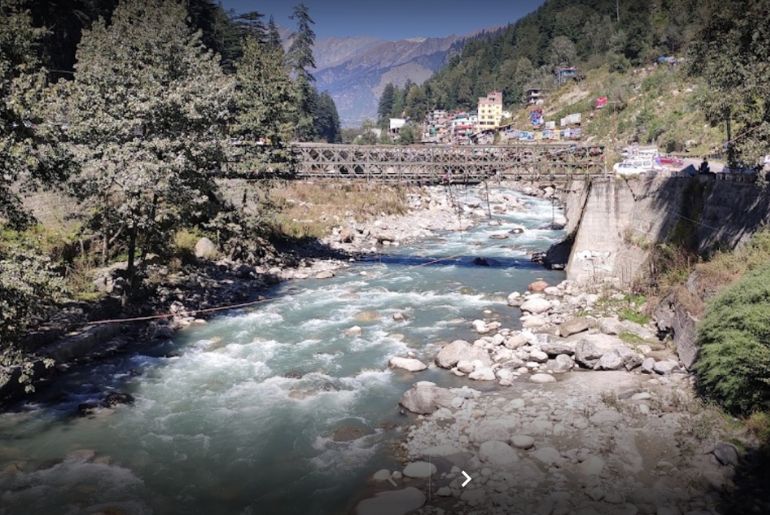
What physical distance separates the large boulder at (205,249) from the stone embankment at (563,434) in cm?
1635

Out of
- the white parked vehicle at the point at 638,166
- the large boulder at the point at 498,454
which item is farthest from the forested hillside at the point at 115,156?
the white parked vehicle at the point at 638,166

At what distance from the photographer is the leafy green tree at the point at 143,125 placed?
19.8 m

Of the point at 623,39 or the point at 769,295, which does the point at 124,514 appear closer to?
the point at 769,295

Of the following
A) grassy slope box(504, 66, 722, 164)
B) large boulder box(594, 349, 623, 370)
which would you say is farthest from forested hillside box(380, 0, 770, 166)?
large boulder box(594, 349, 623, 370)

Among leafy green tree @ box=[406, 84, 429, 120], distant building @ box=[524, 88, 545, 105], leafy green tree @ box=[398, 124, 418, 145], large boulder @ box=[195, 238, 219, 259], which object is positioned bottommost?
large boulder @ box=[195, 238, 219, 259]

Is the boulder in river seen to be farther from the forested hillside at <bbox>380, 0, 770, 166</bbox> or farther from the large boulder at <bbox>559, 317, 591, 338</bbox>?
the forested hillside at <bbox>380, 0, 770, 166</bbox>

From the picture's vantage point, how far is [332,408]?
15.9 meters

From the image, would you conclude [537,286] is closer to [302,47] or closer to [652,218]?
[652,218]

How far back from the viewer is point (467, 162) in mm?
33438

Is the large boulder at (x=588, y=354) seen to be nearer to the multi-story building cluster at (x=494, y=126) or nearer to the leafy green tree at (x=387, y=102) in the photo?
the multi-story building cluster at (x=494, y=126)

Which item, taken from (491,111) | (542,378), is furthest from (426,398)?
(491,111)

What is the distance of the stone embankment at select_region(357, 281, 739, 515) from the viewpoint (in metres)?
11.3

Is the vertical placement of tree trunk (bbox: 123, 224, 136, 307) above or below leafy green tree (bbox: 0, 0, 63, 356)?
below

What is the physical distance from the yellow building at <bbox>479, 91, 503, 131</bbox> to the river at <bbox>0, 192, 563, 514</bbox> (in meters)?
115
